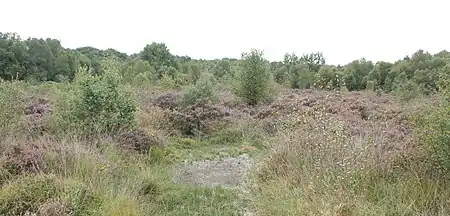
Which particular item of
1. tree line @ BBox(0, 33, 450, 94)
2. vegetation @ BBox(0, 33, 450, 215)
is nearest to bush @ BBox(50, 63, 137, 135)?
vegetation @ BBox(0, 33, 450, 215)

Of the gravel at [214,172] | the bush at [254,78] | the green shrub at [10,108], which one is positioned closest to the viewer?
the gravel at [214,172]

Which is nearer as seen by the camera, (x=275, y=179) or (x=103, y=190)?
(x=103, y=190)

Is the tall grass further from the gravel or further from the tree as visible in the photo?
the tree

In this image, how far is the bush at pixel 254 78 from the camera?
21281mm

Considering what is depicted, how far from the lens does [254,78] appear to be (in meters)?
21.4

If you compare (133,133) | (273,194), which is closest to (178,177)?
(133,133)

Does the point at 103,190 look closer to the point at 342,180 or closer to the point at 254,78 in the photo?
the point at 342,180

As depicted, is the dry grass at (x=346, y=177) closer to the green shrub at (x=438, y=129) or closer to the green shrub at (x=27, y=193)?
the green shrub at (x=438, y=129)

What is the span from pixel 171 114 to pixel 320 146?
36.5 feet

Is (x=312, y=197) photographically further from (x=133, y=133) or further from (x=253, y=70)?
(x=253, y=70)

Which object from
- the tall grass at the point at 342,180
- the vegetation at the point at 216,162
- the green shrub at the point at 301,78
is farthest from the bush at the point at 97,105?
the green shrub at the point at 301,78

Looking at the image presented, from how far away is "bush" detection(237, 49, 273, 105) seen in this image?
21.3 meters

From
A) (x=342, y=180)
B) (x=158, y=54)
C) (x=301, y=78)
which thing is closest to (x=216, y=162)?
(x=342, y=180)

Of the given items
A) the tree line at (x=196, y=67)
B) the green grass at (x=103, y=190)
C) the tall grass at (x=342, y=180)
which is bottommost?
the green grass at (x=103, y=190)
